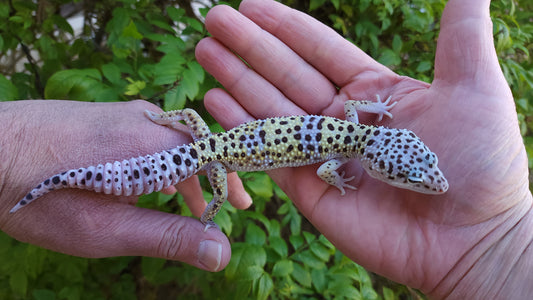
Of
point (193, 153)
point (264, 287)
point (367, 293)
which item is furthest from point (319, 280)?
point (193, 153)

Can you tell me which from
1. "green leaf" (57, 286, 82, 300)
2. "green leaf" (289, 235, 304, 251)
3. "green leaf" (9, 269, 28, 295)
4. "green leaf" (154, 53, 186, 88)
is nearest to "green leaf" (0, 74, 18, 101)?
"green leaf" (154, 53, 186, 88)

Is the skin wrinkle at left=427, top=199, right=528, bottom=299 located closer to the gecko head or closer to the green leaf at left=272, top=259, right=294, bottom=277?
the gecko head

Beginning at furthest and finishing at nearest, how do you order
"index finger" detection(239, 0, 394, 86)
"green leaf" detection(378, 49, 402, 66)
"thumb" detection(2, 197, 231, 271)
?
"green leaf" detection(378, 49, 402, 66)
"index finger" detection(239, 0, 394, 86)
"thumb" detection(2, 197, 231, 271)

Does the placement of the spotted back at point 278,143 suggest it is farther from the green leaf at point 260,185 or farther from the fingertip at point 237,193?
the fingertip at point 237,193

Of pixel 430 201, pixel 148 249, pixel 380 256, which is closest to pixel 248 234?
pixel 148 249

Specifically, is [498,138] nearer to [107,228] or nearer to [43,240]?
[107,228]

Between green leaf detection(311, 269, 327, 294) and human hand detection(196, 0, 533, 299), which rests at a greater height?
human hand detection(196, 0, 533, 299)
